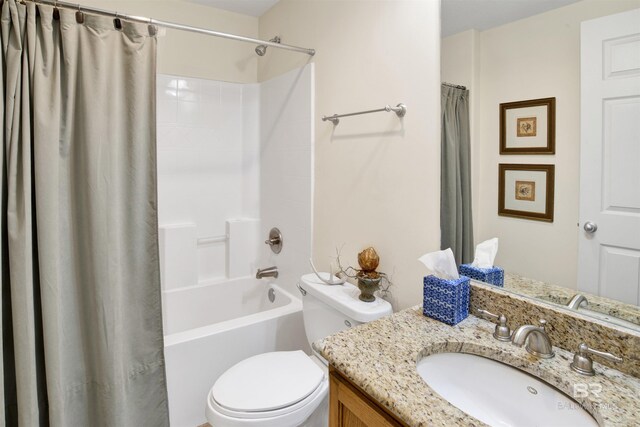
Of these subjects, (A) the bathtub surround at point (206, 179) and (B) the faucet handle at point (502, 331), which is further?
(A) the bathtub surround at point (206, 179)

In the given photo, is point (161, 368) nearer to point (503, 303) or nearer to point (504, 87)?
point (503, 303)

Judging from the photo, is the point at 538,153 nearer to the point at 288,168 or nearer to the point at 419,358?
the point at 419,358

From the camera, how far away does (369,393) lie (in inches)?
33.2

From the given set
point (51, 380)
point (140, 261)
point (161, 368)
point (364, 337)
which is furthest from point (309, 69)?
point (51, 380)

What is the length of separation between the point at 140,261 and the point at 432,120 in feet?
4.31

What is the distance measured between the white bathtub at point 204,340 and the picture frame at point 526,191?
1.31 m

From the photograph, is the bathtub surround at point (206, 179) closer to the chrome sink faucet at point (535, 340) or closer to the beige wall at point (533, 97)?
the beige wall at point (533, 97)

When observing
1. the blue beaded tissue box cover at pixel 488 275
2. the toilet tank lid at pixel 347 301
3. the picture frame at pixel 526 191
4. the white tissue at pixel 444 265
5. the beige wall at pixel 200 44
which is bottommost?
the toilet tank lid at pixel 347 301

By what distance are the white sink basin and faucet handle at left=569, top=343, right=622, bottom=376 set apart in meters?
0.08

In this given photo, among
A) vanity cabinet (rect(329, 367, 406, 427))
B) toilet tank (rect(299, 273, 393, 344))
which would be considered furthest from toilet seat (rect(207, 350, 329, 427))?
vanity cabinet (rect(329, 367, 406, 427))

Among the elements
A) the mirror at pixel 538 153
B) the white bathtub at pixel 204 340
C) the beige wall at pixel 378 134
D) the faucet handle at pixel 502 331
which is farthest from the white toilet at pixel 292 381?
the mirror at pixel 538 153

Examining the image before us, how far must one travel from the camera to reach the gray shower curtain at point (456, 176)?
4.20 ft

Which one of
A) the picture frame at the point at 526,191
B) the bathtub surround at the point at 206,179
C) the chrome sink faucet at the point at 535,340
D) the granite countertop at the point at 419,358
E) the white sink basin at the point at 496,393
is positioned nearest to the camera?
the granite countertop at the point at 419,358

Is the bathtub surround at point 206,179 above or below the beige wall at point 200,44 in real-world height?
Answer: below
